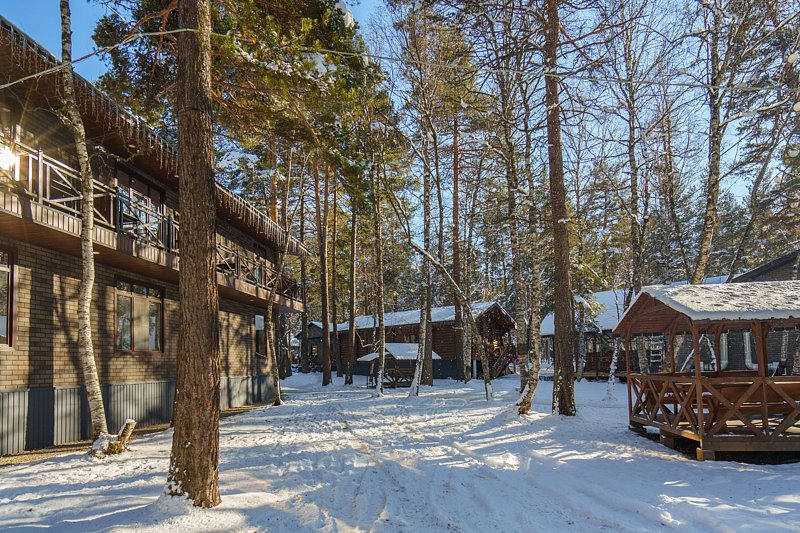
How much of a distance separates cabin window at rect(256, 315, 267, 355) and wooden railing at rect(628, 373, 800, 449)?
15.9 meters

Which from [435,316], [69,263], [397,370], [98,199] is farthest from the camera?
[435,316]

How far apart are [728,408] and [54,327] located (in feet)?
41.3

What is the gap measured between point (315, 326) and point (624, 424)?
106 ft

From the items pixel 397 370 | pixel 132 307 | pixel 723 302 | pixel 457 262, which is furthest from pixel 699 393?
pixel 397 370

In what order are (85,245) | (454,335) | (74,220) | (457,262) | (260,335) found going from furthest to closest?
(454,335)
(457,262)
(260,335)
(74,220)
(85,245)

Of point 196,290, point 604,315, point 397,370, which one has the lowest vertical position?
point 397,370

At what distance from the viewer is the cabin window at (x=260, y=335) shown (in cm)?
2200

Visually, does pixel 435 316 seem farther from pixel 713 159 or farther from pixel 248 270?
pixel 713 159

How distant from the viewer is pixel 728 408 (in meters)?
8.27

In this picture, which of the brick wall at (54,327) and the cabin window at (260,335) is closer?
the brick wall at (54,327)

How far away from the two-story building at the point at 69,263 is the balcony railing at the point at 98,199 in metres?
0.04

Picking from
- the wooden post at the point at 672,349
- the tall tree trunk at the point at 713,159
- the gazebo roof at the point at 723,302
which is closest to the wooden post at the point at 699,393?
the gazebo roof at the point at 723,302

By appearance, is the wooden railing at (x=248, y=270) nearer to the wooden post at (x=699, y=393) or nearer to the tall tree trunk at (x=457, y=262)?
the tall tree trunk at (x=457, y=262)

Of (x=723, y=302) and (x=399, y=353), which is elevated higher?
(x=723, y=302)
